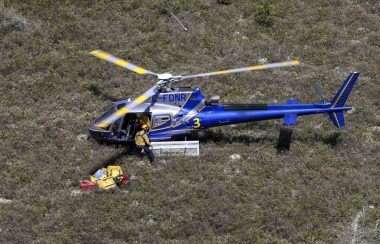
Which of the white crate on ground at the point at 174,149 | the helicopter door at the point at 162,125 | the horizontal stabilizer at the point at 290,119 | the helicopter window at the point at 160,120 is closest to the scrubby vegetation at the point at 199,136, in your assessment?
the white crate on ground at the point at 174,149

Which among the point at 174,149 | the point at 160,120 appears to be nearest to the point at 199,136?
the point at 174,149

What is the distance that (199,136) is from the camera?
20406mm

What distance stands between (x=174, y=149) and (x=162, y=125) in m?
0.94

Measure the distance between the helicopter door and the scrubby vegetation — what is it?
0.96 metres

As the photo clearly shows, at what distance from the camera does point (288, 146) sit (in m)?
19.8

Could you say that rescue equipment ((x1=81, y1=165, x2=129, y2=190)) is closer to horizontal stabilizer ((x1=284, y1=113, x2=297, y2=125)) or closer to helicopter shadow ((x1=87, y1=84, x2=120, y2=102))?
helicopter shadow ((x1=87, y1=84, x2=120, y2=102))

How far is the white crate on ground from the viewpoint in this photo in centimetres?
1923

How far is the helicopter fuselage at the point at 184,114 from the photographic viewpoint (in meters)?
19.3

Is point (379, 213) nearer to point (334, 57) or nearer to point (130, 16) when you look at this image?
point (334, 57)

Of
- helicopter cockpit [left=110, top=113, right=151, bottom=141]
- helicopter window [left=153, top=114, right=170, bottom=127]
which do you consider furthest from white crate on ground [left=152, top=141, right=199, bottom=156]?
helicopter cockpit [left=110, top=113, right=151, bottom=141]

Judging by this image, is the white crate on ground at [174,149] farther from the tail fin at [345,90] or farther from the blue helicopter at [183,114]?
the tail fin at [345,90]

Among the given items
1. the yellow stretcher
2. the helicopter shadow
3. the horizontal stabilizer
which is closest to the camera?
the yellow stretcher

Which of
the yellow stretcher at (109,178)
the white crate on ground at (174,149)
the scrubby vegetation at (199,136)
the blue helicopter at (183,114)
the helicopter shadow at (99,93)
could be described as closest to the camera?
the scrubby vegetation at (199,136)

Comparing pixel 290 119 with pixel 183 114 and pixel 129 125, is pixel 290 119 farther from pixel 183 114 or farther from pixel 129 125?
pixel 129 125
